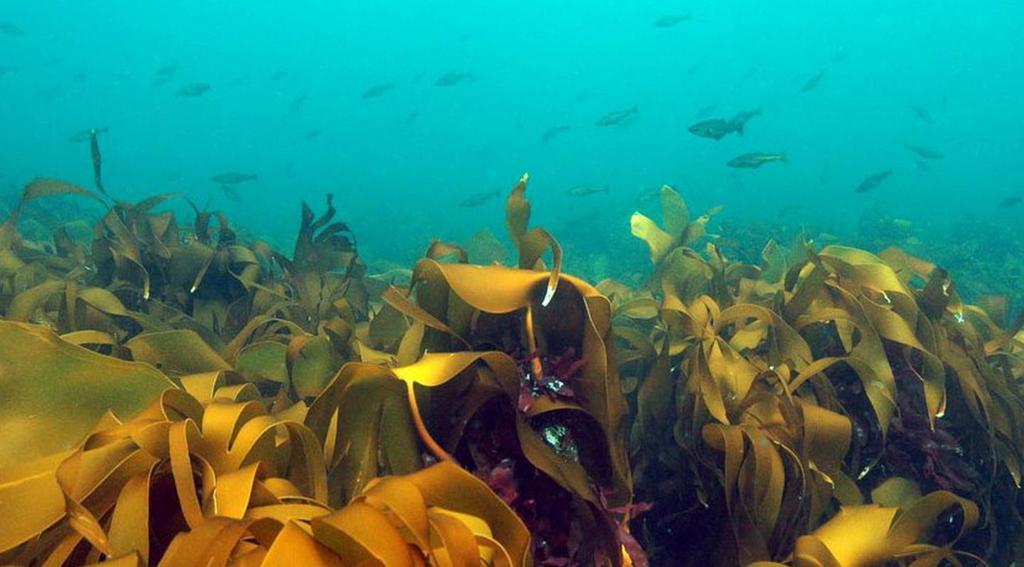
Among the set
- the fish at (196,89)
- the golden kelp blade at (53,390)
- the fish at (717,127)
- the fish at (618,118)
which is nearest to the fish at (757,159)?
the fish at (717,127)

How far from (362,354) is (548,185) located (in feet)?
183

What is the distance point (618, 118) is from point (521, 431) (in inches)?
478

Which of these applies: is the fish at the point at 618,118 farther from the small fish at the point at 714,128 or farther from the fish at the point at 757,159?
the fish at the point at 757,159

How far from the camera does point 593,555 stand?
1198mm

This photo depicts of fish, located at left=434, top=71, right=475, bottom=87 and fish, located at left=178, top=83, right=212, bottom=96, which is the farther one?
fish, located at left=434, top=71, right=475, bottom=87

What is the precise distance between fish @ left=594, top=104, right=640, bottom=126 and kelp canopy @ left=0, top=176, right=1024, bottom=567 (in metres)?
10.5

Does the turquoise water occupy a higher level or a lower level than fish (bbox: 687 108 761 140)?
lower

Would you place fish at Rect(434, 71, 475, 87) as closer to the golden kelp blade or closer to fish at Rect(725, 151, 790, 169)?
fish at Rect(725, 151, 790, 169)

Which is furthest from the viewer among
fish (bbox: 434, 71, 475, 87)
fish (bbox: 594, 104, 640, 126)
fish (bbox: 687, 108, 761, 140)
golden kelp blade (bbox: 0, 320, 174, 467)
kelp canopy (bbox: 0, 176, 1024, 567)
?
fish (bbox: 434, 71, 475, 87)

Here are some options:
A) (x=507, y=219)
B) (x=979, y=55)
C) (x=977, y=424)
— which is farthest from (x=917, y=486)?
(x=979, y=55)

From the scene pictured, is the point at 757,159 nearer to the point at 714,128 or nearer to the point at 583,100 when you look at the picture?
the point at 714,128

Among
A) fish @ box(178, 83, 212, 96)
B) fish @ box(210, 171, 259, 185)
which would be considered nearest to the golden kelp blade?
fish @ box(210, 171, 259, 185)

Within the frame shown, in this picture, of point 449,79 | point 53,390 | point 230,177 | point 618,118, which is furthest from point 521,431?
point 449,79

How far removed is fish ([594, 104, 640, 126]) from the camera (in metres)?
12.2
